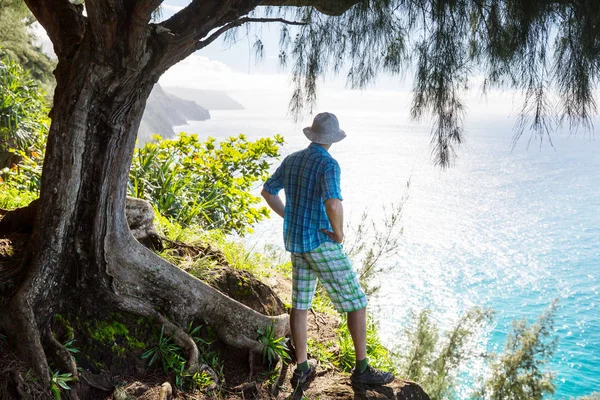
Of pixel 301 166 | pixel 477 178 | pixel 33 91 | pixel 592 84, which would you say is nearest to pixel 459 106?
pixel 592 84

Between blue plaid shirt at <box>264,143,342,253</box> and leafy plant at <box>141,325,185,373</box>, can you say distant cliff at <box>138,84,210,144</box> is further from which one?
blue plaid shirt at <box>264,143,342,253</box>

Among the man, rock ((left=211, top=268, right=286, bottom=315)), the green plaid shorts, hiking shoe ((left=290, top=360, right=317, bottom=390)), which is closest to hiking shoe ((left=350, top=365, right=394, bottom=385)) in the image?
the man

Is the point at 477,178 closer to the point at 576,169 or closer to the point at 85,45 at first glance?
the point at 576,169

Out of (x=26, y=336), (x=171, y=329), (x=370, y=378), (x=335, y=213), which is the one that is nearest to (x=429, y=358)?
(x=370, y=378)

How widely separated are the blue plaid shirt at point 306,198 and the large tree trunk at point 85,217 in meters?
0.86

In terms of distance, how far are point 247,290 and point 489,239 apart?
21.6 metres

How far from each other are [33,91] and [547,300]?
1612 centimetres

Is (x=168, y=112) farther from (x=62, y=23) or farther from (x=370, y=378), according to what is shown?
(x=370, y=378)

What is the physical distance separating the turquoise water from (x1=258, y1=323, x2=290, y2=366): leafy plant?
1.69m

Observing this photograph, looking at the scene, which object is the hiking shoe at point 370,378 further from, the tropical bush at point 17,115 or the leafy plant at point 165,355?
the tropical bush at point 17,115

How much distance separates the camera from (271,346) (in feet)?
12.0

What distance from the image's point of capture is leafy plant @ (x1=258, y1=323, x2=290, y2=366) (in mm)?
3625

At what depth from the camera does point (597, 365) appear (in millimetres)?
14586

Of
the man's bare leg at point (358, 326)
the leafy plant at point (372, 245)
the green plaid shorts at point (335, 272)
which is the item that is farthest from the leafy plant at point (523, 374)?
the green plaid shorts at point (335, 272)
